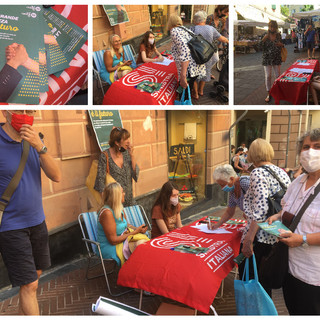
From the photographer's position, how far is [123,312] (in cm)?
236

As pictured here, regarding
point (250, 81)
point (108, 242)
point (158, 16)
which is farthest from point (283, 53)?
point (108, 242)

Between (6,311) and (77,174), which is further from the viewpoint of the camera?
(77,174)

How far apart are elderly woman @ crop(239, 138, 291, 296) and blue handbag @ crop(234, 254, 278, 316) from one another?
0.17 metres

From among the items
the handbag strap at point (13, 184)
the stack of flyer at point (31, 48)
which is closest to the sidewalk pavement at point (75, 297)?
the handbag strap at point (13, 184)

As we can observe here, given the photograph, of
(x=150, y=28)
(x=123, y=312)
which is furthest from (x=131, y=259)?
(x=150, y=28)

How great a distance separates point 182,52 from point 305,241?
256 centimetres

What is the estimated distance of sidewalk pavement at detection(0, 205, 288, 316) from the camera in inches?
126

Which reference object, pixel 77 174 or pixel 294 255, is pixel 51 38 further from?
pixel 294 255

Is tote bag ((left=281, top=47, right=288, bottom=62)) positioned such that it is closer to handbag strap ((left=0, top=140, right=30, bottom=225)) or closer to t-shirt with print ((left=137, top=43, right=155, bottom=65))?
t-shirt with print ((left=137, top=43, right=155, bottom=65))

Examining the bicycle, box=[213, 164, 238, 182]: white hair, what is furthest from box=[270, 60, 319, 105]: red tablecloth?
box=[213, 164, 238, 182]: white hair

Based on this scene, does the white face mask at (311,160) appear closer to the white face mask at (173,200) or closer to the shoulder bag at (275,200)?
the shoulder bag at (275,200)
